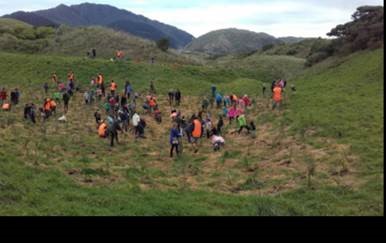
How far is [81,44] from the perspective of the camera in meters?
72.8

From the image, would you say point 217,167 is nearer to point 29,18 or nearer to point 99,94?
point 99,94

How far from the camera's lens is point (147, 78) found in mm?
50250

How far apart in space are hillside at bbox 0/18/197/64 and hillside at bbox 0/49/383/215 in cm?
3398

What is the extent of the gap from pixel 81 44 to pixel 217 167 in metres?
56.9

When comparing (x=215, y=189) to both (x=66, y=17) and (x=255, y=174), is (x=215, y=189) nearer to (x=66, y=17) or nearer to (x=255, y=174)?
(x=255, y=174)

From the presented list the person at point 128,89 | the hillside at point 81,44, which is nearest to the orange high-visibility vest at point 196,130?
the person at point 128,89

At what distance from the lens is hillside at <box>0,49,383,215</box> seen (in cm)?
1335

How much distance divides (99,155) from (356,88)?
24304 millimetres

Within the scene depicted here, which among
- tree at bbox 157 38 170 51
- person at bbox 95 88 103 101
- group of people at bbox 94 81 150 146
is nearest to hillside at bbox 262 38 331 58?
tree at bbox 157 38 170 51

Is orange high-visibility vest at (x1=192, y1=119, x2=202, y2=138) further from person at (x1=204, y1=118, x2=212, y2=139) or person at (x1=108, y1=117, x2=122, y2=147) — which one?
person at (x1=108, y1=117, x2=122, y2=147)

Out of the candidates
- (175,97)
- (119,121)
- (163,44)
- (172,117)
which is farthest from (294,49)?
(119,121)

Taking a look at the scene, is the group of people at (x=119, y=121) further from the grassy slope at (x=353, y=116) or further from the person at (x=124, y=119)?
the grassy slope at (x=353, y=116)
